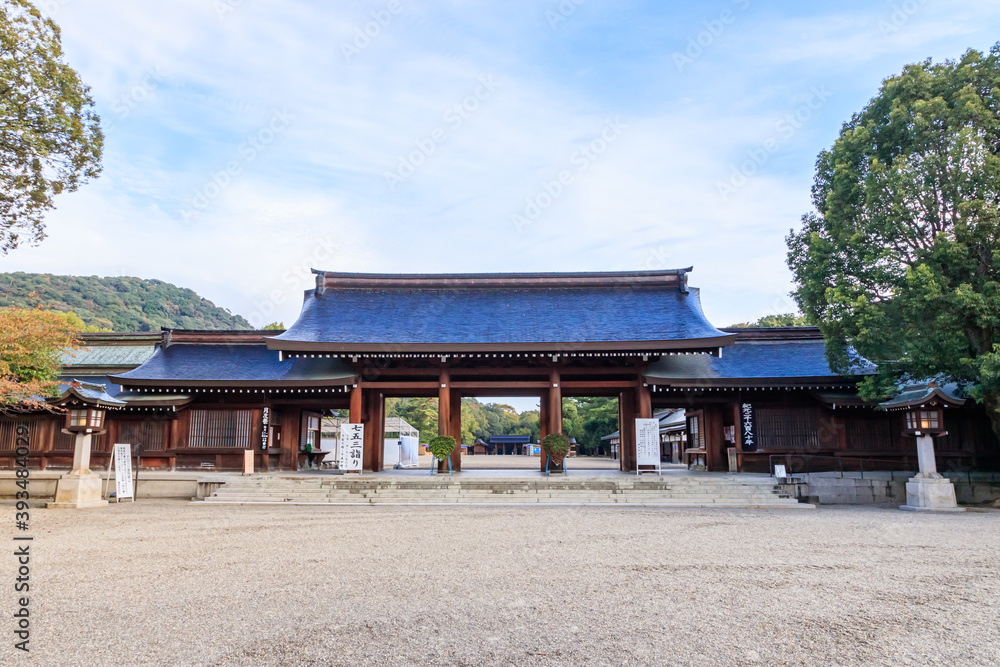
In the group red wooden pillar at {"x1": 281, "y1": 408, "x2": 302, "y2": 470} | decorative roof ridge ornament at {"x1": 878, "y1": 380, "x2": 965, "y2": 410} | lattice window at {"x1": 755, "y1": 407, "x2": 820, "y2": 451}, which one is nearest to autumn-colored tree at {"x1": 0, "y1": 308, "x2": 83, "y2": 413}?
red wooden pillar at {"x1": 281, "y1": 408, "x2": 302, "y2": 470}

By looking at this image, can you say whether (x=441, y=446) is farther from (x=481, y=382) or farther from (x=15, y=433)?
(x=15, y=433)

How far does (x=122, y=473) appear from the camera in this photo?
580 inches

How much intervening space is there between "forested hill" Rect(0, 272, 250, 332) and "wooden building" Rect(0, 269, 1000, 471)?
44.1 metres

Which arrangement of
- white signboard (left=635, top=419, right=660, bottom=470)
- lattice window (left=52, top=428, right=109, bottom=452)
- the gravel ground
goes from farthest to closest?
lattice window (left=52, top=428, right=109, bottom=452) < white signboard (left=635, top=419, right=660, bottom=470) < the gravel ground

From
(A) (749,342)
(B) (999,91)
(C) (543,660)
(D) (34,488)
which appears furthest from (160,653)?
(A) (749,342)

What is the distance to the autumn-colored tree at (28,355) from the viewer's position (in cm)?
1376

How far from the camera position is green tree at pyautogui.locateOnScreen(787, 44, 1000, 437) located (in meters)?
13.5

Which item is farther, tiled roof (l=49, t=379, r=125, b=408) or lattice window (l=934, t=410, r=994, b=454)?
lattice window (l=934, t=410, r=994, b=454)

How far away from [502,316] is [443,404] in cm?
458

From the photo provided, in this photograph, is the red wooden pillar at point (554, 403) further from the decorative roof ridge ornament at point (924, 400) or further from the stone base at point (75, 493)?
the stone base at point (75, 493)

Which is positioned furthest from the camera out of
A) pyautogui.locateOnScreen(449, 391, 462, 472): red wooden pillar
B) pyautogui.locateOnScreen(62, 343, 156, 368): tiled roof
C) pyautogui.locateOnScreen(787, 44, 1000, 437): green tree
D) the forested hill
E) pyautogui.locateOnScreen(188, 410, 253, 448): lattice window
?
the forested hill

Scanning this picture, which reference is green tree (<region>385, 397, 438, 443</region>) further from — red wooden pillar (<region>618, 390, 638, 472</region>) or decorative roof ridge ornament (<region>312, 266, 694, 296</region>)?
red wooden pillar (<region>618, 390, 638, 472</region>)

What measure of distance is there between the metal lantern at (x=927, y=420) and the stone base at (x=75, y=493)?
19.5 metres

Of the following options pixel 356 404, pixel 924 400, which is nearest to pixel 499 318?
pixel 356 404
